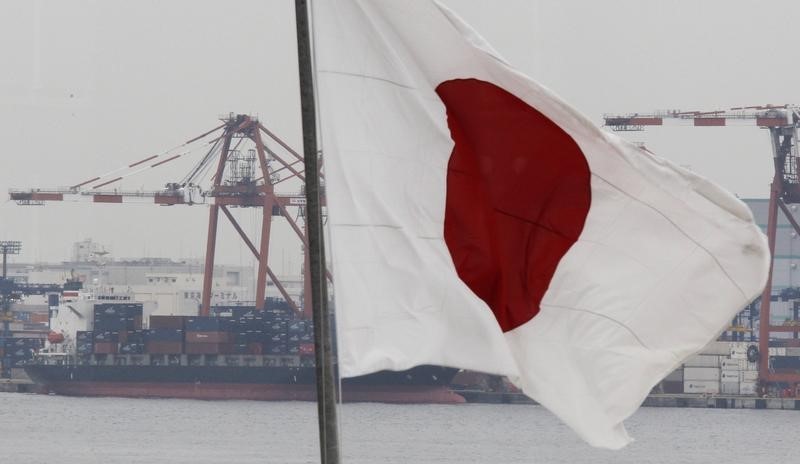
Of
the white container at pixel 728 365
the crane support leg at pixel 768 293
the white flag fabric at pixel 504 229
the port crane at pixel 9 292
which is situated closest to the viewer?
the white flag fabric at pixel 504 229

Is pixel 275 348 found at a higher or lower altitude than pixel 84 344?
lower

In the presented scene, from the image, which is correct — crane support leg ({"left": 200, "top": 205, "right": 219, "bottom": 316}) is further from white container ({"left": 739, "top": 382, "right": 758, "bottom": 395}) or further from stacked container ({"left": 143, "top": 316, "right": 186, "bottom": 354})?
white container ({"left": 739, "top": 382, "right": 758, "bottom": 395})

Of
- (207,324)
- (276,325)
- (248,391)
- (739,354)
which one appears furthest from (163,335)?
(739,354)

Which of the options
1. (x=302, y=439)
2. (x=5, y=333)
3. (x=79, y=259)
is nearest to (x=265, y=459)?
(x=302, y=439)

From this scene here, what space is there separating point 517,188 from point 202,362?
206 ft

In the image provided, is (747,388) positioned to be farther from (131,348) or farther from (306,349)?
(131,348)

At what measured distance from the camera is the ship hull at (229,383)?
63.4 m

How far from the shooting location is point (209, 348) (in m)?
67.1

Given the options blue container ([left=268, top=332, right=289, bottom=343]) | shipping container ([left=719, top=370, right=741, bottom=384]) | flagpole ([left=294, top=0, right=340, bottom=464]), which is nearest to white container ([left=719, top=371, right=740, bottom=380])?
shipping container ([left=719, top=370, right=741, bottom=384])

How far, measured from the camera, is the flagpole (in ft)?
13.5

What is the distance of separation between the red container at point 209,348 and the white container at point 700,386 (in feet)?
61.3

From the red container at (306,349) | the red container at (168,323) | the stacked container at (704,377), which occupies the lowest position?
the stacked container at (704,377)

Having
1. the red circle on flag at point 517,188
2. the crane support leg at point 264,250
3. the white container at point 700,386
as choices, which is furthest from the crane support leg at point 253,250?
the red circle on flag at point 517,188

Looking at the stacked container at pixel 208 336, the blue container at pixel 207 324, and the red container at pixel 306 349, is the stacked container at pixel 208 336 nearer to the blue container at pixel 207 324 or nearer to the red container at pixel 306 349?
the blue container at pixel 207 324
